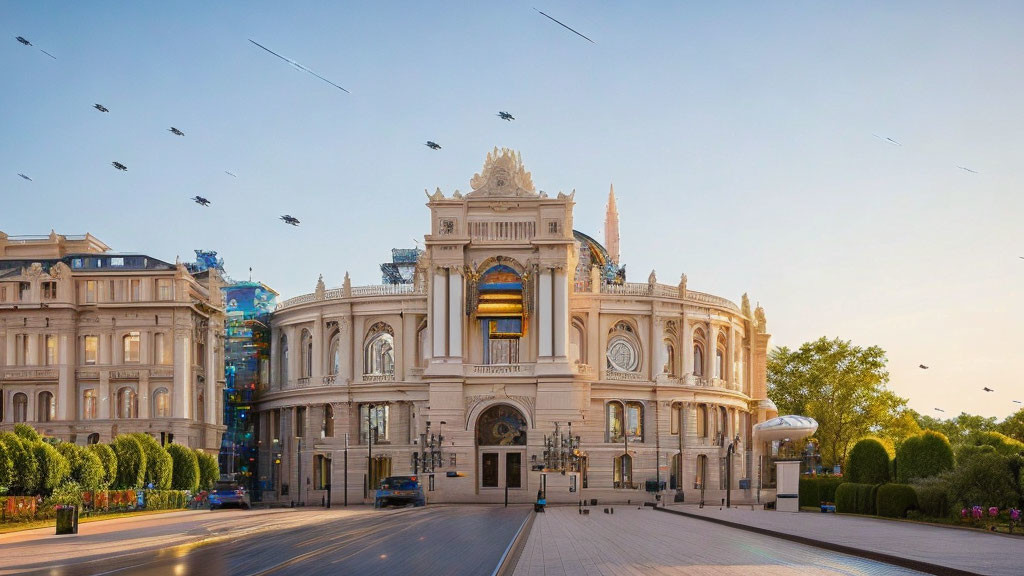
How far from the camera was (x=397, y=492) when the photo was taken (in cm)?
8669

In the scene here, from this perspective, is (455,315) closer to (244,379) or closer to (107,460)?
(244,379)

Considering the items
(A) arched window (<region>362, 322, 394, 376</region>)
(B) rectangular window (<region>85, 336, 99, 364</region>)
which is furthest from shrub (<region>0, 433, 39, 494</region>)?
(A) arched window (<region>362, 322, 394, 376</region>)

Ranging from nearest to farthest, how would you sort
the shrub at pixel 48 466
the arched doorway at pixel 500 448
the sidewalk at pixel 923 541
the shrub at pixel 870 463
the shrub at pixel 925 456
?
the sidewalk at pixel 923 541 → the shrub at pixel 48 466 → the shrub at pixel 925 456 → the shrub at pixel 870 463 → the arched doorway at pixel 500 448

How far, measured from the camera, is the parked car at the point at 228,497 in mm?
79312

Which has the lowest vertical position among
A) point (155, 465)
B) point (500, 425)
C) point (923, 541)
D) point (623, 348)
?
point (155, 465)

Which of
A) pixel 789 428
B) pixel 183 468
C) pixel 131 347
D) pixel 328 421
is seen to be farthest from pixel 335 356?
pixel 789 428

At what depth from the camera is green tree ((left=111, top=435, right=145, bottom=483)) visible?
7875cm

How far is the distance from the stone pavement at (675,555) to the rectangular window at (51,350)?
204 feet

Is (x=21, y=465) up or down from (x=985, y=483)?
down

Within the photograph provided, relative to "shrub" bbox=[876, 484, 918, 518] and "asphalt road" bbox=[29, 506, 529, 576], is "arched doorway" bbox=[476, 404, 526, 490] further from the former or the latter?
"asphalt road" bbox=[29, 506, 529, 576]

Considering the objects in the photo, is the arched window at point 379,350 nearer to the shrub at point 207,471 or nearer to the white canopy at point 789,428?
the shrub at point 207,471

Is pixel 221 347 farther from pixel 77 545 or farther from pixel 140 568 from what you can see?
pixel 140 568

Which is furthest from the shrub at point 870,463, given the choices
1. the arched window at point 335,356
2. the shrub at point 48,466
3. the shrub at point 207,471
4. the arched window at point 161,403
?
the arched window at point 335,356

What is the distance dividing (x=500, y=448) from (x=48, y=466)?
4726 cm
